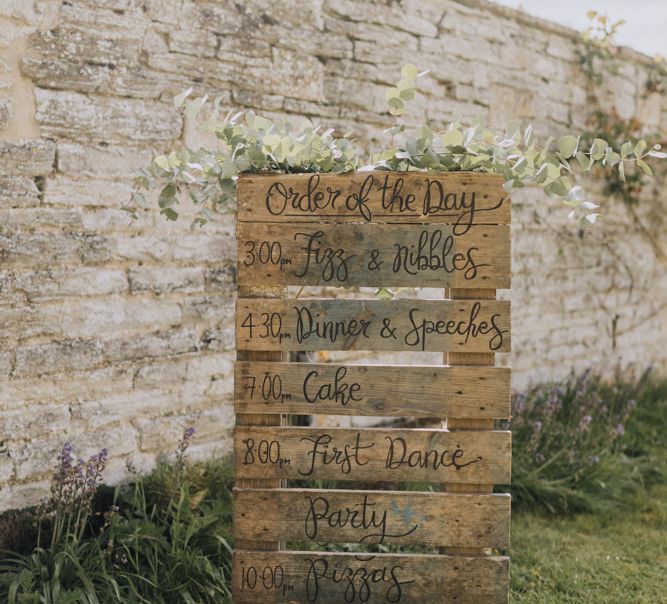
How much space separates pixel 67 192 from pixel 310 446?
5.51ft

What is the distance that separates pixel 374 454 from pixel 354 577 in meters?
0.41

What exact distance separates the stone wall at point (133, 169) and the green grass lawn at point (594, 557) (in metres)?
1.62

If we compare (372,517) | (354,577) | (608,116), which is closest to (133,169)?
(372,517)

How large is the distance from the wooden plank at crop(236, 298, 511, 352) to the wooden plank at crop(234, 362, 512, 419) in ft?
0.26

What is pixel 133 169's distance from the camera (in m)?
3.53

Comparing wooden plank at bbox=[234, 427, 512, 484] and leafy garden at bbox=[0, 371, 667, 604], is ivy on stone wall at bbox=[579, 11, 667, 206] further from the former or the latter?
wooden plank at bbox=[234, 427, 512, 484]

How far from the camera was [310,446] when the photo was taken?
8.02 feet

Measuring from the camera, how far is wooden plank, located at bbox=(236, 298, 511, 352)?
240cm

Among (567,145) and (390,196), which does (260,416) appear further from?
(567,145)

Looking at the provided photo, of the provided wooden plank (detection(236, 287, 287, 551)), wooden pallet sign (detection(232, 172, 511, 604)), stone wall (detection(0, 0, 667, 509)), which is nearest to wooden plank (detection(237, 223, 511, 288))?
wooden pallet sign (detection(232, 172, 511, 604))

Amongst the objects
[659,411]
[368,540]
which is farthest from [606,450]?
[368,540]

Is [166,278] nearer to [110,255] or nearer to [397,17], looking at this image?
[110,255]

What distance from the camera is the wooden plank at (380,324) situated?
2398 mm

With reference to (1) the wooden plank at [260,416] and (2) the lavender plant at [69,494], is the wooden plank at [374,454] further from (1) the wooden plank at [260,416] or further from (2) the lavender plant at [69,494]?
(2) the lavender plant at [69,494]
